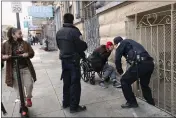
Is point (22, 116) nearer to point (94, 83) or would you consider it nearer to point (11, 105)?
point (11, 105)

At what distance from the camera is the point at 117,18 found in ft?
21.1

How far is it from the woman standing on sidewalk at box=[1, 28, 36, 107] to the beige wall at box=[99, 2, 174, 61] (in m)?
2.67

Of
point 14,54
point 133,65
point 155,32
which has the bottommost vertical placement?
point 133,65

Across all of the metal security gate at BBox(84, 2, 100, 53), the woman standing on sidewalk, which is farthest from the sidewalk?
the metal security gate at BBox(84, 2, 100, 53)

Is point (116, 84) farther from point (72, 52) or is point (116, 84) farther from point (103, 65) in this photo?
point (72, 52)

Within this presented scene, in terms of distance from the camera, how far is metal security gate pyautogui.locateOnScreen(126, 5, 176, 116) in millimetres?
4238

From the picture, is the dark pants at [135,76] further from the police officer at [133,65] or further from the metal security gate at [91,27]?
the metal security gate at [91,27]

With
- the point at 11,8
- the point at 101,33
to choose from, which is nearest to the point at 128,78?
the point at 101,33

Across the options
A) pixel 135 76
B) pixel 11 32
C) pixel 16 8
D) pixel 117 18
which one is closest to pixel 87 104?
pixel 135 76

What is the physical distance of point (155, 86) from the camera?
493 cm

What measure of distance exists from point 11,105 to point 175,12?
4.00 meters

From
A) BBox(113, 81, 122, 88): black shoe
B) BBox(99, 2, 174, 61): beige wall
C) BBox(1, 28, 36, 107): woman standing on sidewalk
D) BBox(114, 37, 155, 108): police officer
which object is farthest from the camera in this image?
BBox(113, 81, 122, 88): black shoe

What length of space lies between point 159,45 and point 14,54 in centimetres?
301

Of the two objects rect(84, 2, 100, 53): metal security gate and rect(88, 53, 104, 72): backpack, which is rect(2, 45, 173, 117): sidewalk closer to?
rect(88, 53, 104, 72): backpack
